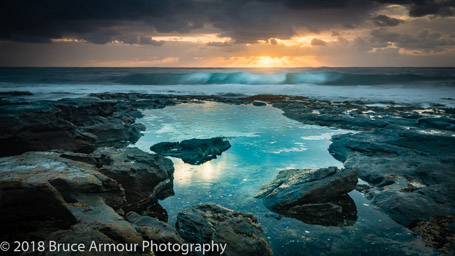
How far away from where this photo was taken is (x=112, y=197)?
4.67 metres

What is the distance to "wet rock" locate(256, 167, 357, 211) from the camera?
5.18m

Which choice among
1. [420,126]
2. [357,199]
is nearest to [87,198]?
[357,199]

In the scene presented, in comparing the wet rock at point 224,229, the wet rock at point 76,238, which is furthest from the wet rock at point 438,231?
the wet rock at point 76,238

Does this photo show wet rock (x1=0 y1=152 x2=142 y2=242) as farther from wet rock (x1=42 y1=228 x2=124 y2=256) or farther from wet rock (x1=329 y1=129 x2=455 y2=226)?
wet rock (x1=329 y1=129 x2=455 y2=226)

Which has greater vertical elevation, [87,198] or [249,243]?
[87,198]

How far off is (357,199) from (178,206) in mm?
3629

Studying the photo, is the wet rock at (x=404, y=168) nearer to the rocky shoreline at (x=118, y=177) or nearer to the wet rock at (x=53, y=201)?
the rocky shoreline at (x=118, y=177)

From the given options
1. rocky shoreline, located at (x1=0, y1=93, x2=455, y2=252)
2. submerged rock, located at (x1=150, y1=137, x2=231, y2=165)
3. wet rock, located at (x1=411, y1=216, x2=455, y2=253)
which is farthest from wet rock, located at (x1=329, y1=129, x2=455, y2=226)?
submerged rock, located at (x1=150, y1=137, x2=231, y2=165)

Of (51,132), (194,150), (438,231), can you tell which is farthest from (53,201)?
(51,132)

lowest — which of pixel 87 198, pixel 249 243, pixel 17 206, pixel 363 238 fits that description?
pixel 363 238

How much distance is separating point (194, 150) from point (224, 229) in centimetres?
462

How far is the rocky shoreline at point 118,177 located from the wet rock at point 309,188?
0.73 metres

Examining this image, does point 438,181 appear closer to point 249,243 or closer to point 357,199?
point 357,199

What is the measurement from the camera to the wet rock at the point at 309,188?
5184 millimetres
